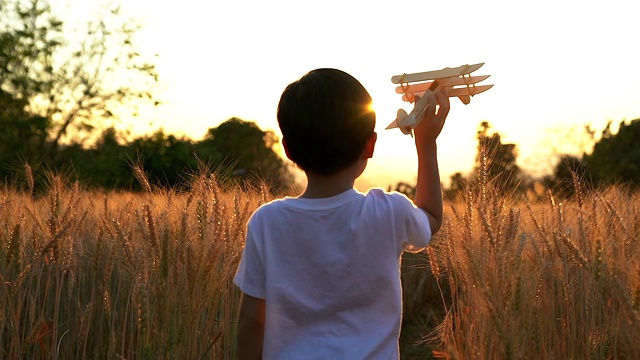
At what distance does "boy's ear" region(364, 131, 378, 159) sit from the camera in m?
1.60

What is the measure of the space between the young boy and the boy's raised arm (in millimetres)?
66

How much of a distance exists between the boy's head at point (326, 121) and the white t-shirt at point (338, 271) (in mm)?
82

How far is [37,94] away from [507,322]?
13750 mm

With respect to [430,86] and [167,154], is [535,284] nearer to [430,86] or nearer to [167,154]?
[430,86]

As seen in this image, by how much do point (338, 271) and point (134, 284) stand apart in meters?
1.28

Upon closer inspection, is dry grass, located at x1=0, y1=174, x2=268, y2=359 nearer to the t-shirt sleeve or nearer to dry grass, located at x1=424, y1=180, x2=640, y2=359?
the t-shirt sleeve

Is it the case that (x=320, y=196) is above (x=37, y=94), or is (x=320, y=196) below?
below

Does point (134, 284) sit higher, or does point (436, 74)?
point (436, 74)

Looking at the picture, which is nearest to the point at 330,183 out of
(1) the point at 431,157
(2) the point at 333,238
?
(2) the point at 333,238

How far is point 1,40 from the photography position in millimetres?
13664

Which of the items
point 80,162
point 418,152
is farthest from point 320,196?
point 80,162

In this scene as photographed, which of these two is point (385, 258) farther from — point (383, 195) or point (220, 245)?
point (220, 245)

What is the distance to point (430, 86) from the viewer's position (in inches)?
65.4

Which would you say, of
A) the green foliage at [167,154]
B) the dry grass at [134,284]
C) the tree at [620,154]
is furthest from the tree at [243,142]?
the dry grass at [134,284]
